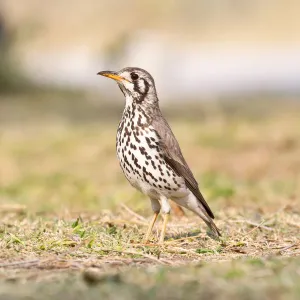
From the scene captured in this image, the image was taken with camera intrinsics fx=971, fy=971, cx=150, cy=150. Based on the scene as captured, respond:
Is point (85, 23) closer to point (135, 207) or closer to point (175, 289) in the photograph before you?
point (135, 207)

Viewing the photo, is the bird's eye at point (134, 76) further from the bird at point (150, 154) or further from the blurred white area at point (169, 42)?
the blurred white area at point (169, 42)

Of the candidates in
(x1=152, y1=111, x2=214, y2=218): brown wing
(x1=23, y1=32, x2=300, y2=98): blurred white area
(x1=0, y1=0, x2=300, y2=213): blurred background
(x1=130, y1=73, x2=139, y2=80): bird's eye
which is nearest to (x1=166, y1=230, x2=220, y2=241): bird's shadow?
(x1=152, y1=111, x2=214, y2=218): brown wing

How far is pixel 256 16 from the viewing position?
36.8m

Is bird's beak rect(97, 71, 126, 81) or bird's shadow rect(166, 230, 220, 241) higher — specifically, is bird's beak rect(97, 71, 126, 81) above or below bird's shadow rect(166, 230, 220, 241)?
above

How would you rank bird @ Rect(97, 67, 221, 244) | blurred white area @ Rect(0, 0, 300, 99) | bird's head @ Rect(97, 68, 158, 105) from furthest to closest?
1. blurred white area @ Rect(0, 0, 300, 99)
2. bird's head @ Rect(97, 68, 158, 105)
3. bird @ Rect(97, 67, 221, 244)

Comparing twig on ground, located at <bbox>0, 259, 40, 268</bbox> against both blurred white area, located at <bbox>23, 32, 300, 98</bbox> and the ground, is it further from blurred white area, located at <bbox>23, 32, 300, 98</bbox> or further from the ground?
blurred white area, located at <bbox>23, 32, 300, 98</bbox>

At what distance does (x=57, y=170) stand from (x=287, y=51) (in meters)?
19.4

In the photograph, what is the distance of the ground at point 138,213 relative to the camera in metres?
5.09

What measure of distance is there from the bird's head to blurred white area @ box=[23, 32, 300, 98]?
11880 millimetres

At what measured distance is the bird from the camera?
690 cm

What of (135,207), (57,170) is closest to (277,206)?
(135,207)

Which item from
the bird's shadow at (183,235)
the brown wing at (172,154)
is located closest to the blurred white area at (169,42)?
the bird's shadow at (183,235)

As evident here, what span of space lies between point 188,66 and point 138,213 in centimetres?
1902

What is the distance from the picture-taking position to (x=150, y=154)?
6.93m
